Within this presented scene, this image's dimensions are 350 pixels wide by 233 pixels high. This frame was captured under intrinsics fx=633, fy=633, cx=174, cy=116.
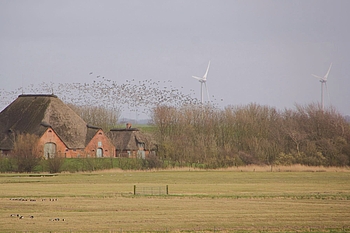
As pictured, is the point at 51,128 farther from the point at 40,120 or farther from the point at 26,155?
the point at 26,155

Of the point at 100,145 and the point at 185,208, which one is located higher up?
the point at 100,145

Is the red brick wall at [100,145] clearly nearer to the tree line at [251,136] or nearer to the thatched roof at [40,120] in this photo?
the thatched roof at [40,120]

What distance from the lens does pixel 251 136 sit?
107 m

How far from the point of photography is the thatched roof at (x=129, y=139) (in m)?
111

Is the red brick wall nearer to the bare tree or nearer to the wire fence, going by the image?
the bare tree

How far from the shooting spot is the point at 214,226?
29906 millimetres

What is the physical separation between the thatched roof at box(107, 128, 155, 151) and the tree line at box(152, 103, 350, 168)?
2176 mm

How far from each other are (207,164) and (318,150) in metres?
16.5

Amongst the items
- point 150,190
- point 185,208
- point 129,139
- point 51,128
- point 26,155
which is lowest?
point 185,208

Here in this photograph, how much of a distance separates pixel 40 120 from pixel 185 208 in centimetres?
6969

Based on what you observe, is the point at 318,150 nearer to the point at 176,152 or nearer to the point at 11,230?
the point at 176,152

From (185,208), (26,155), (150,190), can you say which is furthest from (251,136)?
(185,208)

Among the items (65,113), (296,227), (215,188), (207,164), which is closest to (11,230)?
(296,227)

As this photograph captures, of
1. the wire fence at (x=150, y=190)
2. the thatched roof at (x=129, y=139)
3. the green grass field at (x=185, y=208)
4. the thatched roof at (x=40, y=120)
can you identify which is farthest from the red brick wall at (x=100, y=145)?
the wire fence at (x=150, y=190)
